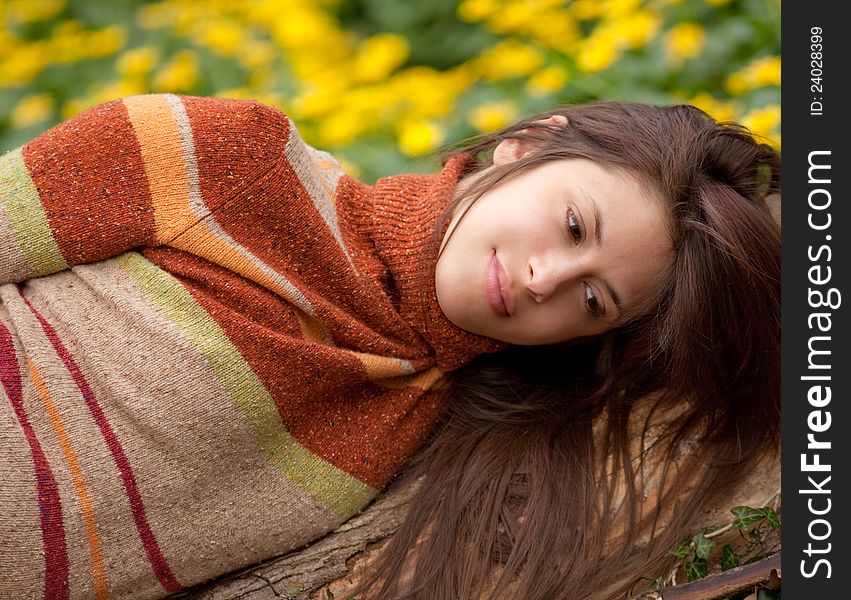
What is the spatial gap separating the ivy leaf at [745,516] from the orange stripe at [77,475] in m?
1.22

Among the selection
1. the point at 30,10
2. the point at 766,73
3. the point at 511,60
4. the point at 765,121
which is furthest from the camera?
the point at 30,10

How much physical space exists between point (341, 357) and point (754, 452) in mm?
908

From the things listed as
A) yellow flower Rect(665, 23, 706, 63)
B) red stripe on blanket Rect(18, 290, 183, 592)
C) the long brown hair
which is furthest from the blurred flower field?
red stripe on blanket Rect(18, 290, 183, 592)

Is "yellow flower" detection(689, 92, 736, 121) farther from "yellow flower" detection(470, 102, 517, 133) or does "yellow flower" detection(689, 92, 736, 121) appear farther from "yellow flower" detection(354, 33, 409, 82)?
"yellow flower" detection(354, 33, 409, 82)

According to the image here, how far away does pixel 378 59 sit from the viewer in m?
2.96

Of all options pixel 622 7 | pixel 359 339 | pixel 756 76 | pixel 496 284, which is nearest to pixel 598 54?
pixel 622 7

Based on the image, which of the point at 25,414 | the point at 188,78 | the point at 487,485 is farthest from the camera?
the point at 188,78

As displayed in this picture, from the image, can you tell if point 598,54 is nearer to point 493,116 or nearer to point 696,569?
point 493,116

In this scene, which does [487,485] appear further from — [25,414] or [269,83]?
[269,83]

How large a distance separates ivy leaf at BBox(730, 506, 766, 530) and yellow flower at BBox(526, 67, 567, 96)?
4.29ft

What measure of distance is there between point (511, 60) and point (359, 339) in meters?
1.26

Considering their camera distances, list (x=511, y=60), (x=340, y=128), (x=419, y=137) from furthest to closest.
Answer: (x=511, y=60) < (x=340, y=128) < (x=419, y=137)

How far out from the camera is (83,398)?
5.50ft

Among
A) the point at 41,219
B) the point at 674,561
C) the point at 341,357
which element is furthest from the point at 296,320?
the point at 674,561
